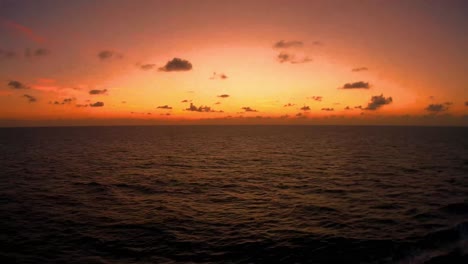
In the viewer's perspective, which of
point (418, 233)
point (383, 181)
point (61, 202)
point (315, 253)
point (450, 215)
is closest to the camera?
point (315, 253)

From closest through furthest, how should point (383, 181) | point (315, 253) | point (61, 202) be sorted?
point (315, 253)
point (61, 202)
point (383, 181)

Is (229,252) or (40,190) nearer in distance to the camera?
(229,252)

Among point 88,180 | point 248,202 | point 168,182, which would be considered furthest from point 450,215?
point 88,180

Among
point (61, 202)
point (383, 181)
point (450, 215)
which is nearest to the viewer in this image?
point (450, 215)

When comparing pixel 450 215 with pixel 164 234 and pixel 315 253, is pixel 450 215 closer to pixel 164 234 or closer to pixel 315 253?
pixel 315 253

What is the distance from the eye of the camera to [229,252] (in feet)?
65.4

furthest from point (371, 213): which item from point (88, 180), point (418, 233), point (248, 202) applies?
point (88, 180)

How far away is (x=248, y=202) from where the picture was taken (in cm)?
3231

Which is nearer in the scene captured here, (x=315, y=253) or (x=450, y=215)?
(x=315, y=253)

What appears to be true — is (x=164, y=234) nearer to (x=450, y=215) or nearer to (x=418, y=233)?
(x=418, y=233)

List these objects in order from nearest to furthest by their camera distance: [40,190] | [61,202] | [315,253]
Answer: [315,253] < [61,202] < [40,190]

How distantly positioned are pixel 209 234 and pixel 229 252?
3511mm

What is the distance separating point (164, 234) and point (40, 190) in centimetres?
2373

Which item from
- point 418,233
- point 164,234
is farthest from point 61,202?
point 418,233
